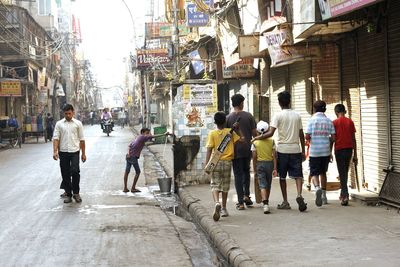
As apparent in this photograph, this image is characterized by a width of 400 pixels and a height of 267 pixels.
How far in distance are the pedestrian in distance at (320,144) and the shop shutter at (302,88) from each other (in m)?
3.66

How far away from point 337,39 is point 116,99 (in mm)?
170270

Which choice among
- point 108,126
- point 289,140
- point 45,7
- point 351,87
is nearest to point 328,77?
point 351,87

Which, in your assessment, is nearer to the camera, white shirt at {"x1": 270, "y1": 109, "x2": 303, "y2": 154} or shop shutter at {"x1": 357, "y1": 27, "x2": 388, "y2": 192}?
white shirt at {"x1": 270, "y1": 109, "x2": 303, "y2": 154}

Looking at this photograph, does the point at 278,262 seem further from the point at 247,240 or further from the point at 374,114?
the point at 374,114

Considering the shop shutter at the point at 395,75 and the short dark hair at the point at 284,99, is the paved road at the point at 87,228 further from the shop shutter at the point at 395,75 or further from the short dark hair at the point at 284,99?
the shop shutter at the point at 395,75

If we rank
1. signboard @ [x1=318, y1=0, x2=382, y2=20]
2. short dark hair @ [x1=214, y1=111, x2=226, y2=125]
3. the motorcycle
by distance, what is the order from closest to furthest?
signboard @ [x1=318, y1=0, x2=382, y2=20]
short dark hair @ [x1=214, y1=111, x2=226, y2=125]
the motorcycle

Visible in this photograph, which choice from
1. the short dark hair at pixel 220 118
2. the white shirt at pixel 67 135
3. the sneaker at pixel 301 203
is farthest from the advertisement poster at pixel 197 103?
the sneaker at pixel 301 203

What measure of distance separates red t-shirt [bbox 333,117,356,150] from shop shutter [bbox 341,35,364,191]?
3.69 ft

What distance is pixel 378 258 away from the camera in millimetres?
5906

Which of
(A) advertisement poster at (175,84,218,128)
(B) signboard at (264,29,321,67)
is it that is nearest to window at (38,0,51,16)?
(A) advertisement poster at (175,84,218,128)

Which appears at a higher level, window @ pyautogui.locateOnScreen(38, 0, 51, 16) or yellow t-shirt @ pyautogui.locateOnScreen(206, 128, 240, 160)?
window @ pyautogui.locateOnScreen(38, 0, 51, 16)

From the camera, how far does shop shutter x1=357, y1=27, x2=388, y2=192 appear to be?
944 centimetres

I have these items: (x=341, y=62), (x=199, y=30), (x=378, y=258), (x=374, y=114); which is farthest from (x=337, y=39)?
(x=199, y=30)

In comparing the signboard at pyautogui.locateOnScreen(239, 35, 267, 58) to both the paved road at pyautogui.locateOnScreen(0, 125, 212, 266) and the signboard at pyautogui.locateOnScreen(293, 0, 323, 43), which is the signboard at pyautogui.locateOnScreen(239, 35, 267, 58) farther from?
the paved road at pyautogui.locateOnScreen(0, 125, 212, 266)
